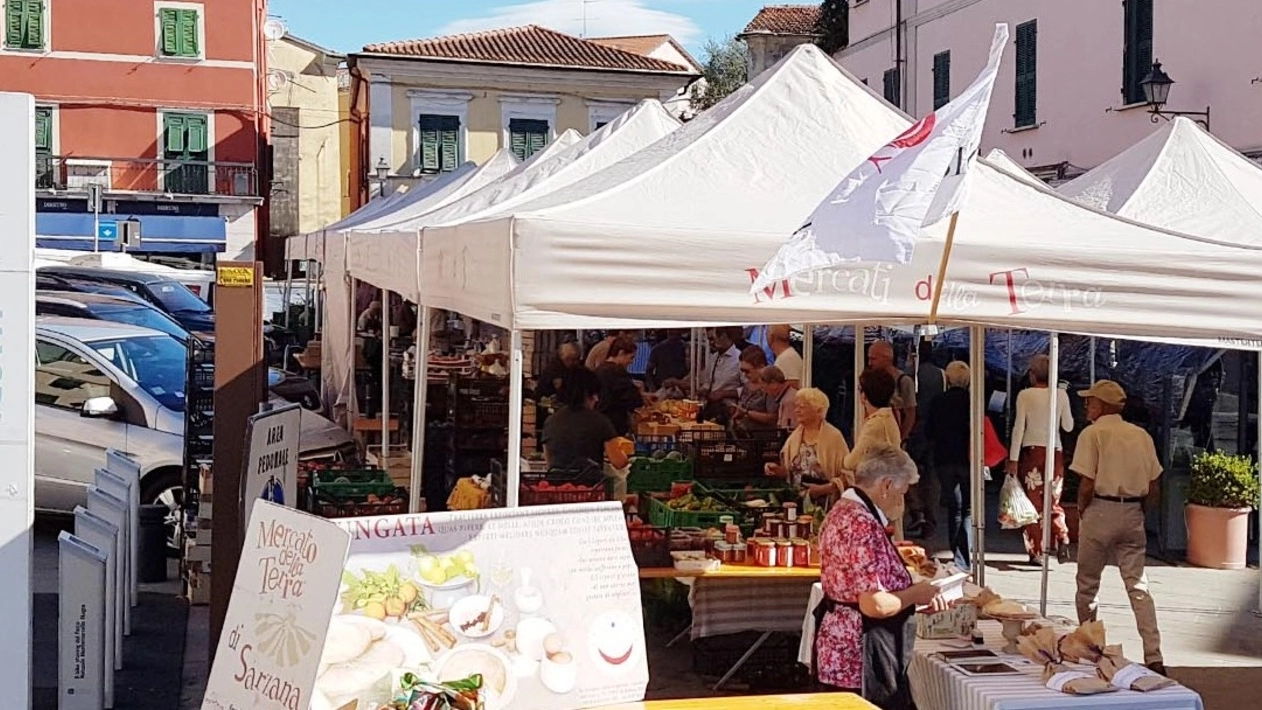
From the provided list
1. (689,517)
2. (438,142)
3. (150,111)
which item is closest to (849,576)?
(689,517)

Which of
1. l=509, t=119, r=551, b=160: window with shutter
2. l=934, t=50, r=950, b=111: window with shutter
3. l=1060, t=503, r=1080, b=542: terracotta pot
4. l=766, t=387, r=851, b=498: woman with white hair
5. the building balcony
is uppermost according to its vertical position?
l=509, t=119, r=551, b=160: window with shutter

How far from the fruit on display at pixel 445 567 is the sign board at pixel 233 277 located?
277 centimetres

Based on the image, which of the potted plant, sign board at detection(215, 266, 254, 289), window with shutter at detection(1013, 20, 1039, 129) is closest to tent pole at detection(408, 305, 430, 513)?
sign board at detection(215, 266, 254, 289)

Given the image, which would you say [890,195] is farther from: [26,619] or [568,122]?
[568,122]

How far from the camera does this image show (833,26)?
3866 cm

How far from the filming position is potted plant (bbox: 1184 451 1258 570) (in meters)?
11.4

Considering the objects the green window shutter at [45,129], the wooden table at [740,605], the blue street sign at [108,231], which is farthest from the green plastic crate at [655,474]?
the green window shutter at [45,129]

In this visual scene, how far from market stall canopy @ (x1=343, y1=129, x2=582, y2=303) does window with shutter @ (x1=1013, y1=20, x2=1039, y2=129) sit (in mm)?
13258

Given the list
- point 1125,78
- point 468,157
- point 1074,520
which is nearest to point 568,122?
point 468,157

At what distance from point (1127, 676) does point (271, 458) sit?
4129 mm

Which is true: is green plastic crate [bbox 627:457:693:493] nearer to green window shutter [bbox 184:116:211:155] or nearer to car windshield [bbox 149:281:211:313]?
car windshield [bbox 149:281:211:313]

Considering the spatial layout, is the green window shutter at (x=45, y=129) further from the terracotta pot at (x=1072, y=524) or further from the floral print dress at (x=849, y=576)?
the floral print dress at (x=849, y=576)

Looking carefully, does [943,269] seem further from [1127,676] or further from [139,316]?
[139,316]

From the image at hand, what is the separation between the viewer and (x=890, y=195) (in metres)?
4.91
